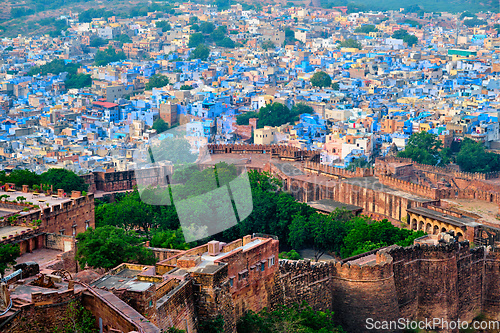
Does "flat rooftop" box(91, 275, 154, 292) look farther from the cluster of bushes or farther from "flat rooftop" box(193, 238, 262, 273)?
the cluster of bushes

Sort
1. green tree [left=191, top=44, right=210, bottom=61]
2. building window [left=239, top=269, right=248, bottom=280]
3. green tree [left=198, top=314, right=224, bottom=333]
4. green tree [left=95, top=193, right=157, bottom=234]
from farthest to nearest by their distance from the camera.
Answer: green tree [left=191, top=44, right=210, bottom=61], green tree [left=95, top=193, right=157, bottom=234], building window [left=239, top=269, right=248, bottom=280], green tree [left=198, top=314, right=224, bottom=333]

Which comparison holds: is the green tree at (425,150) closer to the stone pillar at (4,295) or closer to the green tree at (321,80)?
the green tree at (321,80)

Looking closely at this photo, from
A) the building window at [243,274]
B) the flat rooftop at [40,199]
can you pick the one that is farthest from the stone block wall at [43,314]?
the flat rooftop at [40,199]

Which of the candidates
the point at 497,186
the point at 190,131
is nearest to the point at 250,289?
the point at 497,186

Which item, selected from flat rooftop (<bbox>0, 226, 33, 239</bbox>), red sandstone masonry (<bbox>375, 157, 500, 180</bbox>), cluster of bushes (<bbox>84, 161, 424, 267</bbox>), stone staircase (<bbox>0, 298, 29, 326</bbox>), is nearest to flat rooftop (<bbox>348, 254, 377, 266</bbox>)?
cluster of bushes (<bbox>84, 161, 424, 267</bbox>)

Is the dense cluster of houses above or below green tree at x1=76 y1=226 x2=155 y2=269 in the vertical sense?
below

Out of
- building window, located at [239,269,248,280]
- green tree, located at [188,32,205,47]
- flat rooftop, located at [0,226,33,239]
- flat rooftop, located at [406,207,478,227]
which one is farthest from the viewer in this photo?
green tree, located at [188,32,205,47]
